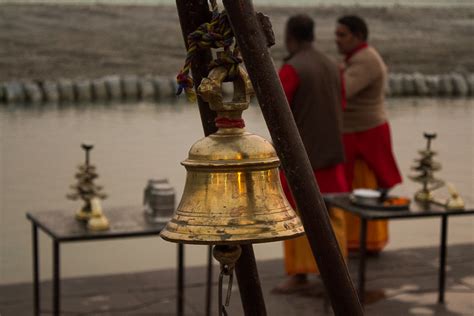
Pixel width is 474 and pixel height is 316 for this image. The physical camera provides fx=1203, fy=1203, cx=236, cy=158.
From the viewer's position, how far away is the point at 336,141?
5770mm

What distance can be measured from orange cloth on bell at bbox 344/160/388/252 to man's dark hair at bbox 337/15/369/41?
2.26ft

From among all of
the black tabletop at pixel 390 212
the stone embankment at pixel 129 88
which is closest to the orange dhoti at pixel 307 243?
the black tabletop at pixel 390 212

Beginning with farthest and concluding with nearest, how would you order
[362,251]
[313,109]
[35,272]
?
[313,109], [362,251], [35,272]

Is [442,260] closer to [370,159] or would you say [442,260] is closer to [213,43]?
[370,159]

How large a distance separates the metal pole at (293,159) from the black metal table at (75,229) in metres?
2.88

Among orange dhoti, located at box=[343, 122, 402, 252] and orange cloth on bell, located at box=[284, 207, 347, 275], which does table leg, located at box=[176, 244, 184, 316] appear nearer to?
orange cloth on bell, located at box=[284, 207, 347, 275]

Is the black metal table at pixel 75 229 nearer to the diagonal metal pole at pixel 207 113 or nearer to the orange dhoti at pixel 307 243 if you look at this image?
the orange dhoti at pixel 307 243

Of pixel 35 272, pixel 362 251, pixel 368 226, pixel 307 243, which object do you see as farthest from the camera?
pixel 368 226

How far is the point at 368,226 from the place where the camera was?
663 centimetres

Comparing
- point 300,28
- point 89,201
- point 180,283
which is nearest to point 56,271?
point 89,201

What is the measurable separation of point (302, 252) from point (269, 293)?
0.27 m

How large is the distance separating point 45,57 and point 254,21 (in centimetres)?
2228

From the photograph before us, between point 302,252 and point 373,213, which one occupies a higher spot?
point 373,213

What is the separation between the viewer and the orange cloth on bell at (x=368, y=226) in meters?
6.51
